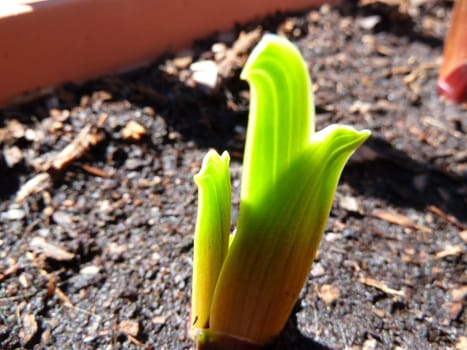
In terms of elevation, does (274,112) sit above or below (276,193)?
above

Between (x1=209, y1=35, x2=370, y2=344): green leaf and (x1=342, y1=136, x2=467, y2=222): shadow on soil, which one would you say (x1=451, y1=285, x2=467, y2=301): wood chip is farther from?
(x1=209, y1=35, x2=370, y2=344): green leaf

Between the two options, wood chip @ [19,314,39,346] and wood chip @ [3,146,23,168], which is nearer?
wood chip @ [19,314,39,346]

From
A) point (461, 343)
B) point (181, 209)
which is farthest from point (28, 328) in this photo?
point (461, 343)

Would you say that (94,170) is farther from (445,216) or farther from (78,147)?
(445,216)

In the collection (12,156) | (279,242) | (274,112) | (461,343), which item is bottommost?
(461,343)

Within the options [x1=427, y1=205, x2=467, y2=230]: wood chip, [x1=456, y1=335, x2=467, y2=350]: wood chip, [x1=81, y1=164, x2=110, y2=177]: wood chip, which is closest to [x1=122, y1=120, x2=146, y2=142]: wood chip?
[x1=81, y1=164, x2=110, y2=177]: wood chip

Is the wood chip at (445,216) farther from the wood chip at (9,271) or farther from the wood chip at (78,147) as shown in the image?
the wood chip at (9,271)

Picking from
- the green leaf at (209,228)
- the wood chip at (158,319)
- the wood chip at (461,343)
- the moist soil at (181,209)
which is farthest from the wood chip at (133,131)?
the wood chip at (461,343)
